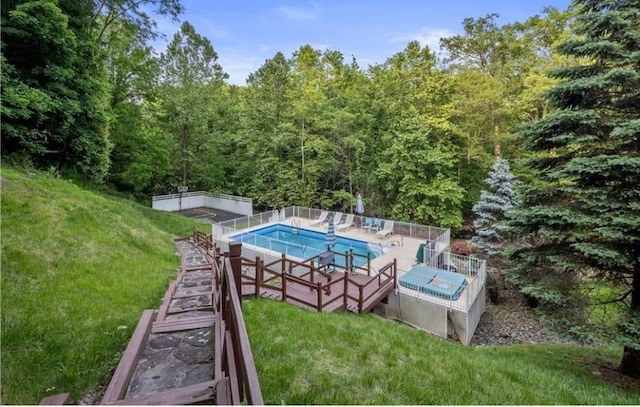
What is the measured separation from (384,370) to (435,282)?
219 inches

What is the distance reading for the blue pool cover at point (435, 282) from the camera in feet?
27.9

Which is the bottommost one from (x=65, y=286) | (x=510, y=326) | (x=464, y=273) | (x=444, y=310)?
(x=510, y=326)

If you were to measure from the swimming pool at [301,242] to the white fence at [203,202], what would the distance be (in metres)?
4.93

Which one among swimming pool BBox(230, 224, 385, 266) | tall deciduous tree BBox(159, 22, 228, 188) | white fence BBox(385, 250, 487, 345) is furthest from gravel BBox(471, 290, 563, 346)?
tall deciduous tree BBox(159, 22, 228, 188)

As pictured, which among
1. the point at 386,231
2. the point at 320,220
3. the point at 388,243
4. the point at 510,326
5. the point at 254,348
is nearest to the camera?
the point at 254,348

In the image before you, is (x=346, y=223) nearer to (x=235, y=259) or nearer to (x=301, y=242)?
(x=301, y=242)

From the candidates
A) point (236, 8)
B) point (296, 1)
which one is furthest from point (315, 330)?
point (296, 1)

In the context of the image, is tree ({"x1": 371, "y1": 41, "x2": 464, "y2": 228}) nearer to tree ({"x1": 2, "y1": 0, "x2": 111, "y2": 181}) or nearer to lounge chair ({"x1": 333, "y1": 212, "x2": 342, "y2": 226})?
lounge chair ({"x1": 333, "y1": 212, "x2": 342, "y2": 226})

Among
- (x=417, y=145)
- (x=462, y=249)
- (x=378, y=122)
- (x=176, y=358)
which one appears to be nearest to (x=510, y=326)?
(x=462, y=249)

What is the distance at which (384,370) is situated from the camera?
13.2ft

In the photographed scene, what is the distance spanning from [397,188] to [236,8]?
13.8 meters

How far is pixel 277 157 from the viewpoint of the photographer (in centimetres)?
2216

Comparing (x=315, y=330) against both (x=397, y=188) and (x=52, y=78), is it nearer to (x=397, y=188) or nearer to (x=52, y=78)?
(x=52, y=78)

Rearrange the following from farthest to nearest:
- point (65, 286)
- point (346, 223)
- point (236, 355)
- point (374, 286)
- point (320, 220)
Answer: point (320, 220)
point (346, 223)
point (374, 286)
point (65, 286)
point (236, 355)
